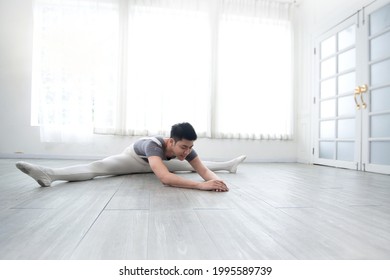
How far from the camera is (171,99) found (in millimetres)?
4602

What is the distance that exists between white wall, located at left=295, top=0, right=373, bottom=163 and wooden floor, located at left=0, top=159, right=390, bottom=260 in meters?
3.30

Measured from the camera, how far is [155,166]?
5.88 ft

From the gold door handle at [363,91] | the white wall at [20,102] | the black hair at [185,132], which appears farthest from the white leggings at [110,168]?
the gold door handle at [363,91]

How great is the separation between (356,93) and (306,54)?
1.68m

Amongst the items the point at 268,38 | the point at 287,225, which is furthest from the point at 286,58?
the point at 287,225

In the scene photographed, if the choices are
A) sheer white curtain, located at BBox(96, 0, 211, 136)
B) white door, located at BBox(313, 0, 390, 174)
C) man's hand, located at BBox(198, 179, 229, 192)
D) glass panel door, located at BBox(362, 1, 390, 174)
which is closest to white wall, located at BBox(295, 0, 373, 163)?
white door, located at BBox(313, 0, 390, 174)

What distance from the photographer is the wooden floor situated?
0.77 meters

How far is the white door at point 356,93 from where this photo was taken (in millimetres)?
3205

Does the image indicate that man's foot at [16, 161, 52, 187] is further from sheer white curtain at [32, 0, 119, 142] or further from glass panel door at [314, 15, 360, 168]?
glass panel door at [314, 15, 360, 168]

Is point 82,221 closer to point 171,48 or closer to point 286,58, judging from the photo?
point 171,48

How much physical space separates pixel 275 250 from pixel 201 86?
416 cm

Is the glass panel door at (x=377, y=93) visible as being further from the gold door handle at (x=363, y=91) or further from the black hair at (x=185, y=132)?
the black hair at (x=185, y=132)

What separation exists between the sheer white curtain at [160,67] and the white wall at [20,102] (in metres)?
0.15

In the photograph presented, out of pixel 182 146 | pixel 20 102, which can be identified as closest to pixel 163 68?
pixel 20 102
